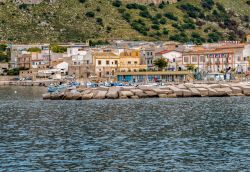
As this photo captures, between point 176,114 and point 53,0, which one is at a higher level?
point 53,0

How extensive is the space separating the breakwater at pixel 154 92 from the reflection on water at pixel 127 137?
12.9 m

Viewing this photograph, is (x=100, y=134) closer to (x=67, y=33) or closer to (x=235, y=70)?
(x=235, y=70)

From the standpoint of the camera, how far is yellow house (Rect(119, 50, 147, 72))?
453ft

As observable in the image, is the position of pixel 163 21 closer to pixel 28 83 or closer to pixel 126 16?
pixel 126 16

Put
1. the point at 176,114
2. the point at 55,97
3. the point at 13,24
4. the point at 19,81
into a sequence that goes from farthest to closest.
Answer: the point at 13,24, the point at 19,81, the point at 55,97, the point at 176,114

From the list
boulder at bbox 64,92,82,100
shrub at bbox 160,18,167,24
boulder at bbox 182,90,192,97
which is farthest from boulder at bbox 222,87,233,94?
shrub at bbox 160,18,167,24

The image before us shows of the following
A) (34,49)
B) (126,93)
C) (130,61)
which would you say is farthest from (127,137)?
(34,49)

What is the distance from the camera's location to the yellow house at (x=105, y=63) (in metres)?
138

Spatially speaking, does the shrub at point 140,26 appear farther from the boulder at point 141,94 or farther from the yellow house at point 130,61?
the boulder at point 141,94

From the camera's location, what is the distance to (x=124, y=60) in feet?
455

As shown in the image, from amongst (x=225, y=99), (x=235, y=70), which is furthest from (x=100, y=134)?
(x=235, y=70)

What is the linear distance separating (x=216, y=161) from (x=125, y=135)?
39.1 ft

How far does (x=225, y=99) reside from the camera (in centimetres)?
9025

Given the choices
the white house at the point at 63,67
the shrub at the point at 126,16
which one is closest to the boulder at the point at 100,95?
the white house at the point at 63,67
